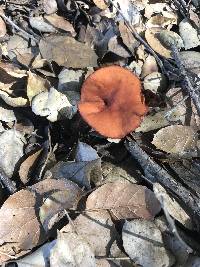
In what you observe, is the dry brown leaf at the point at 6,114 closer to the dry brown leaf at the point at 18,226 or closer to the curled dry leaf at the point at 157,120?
the dry brown leaf at the point at 18,226

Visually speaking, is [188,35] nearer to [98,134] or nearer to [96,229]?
[98,134]

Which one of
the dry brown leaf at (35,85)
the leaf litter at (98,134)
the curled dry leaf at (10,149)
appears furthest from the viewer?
the dry brown leaf at (35,85)

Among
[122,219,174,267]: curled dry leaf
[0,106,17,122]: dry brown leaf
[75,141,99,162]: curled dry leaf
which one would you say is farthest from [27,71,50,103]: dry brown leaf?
[122,219,174,267]: curled dry leaf

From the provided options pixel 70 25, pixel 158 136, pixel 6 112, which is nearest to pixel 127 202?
pixel 158 136

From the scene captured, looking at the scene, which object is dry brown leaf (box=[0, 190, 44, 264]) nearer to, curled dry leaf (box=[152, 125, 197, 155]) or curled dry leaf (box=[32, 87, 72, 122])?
curled dry leaf (box=[32, 87, 72, 122])

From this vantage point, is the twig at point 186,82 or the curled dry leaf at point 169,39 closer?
the twig at point 186,82

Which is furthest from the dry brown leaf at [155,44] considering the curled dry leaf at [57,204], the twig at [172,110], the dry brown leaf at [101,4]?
the curled dry leaf at [57,204]

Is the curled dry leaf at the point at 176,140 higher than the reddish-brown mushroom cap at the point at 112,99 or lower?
lower
